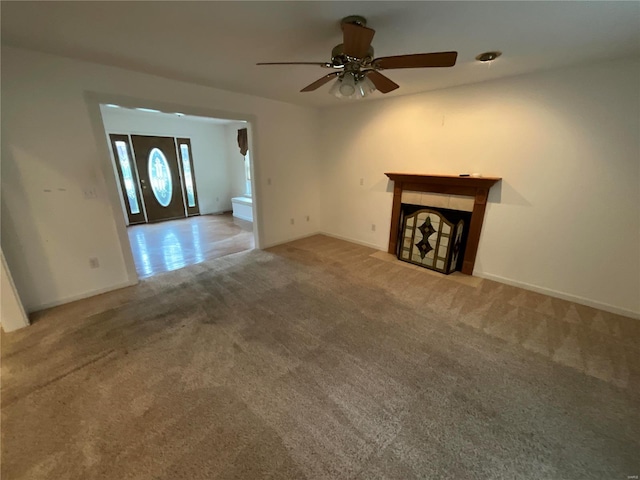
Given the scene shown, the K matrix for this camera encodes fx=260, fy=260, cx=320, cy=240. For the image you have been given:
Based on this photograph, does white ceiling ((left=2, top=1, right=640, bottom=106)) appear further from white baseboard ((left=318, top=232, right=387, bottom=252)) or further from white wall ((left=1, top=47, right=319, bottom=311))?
white baseboard ((left=318, top=232, right=387, bottom=252))

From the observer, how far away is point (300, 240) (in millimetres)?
4887

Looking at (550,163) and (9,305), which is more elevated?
(550,163)

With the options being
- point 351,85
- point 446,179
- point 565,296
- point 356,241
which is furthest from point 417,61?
point 356,241

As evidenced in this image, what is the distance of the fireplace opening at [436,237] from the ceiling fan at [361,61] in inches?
73.3

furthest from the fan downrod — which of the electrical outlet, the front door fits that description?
the front door

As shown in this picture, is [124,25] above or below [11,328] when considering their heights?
above

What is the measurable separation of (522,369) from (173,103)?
4243 millimetres

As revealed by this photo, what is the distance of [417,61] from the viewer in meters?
1.75

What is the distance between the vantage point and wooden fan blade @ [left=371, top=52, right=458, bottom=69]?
1.65 m

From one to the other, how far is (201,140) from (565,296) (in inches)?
307

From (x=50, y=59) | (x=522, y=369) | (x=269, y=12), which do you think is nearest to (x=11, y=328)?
(x=50, y=59)

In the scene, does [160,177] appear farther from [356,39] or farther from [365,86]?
[356,39]

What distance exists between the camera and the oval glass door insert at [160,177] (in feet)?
20.4

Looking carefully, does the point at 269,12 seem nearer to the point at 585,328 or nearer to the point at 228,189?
the point at 585,328
